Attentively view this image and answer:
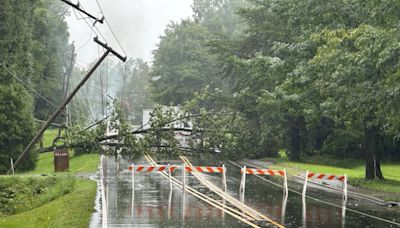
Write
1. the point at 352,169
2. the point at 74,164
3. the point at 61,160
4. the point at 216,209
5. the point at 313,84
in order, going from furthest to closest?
the point at 74,164 → the point at 352,169 → the point at 61,160 → the point at 313,84 → the point at 216,209

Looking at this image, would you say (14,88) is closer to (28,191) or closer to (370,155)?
(28,191)

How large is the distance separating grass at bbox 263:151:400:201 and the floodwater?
2.80 m

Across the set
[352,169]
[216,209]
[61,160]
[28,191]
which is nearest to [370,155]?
[352,169]

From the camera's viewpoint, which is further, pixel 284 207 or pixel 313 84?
pixel 313 84

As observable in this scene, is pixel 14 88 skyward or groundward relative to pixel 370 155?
skyward

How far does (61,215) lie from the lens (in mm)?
14414

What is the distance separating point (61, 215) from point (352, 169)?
26590 mm

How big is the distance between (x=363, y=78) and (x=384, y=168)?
1869cm

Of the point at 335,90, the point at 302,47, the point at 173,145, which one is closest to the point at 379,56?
the point at 335,90

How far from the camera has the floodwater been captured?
1385 cm

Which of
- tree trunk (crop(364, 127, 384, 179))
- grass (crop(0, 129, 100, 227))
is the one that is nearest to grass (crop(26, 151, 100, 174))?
grass (crop(0, 129, 100, 227))

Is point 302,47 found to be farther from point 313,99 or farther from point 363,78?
point 363,78

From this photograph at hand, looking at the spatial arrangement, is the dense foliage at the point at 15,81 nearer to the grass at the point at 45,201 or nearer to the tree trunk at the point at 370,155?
the grass at the point at 45,201

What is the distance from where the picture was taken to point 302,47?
25531mm
